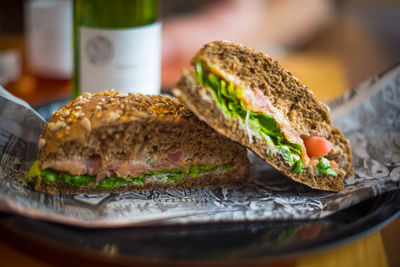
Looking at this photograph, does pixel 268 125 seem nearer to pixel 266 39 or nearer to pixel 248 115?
pixel 248 115

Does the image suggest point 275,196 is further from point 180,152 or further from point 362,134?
point 362,134

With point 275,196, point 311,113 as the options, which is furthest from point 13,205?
point 311,113

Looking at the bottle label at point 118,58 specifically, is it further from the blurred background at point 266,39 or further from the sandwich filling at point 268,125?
the sandwich filling at point 268,125

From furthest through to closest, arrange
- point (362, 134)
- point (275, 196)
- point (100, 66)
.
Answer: point (100, 66)
point (362, 134)
point (275, 196)

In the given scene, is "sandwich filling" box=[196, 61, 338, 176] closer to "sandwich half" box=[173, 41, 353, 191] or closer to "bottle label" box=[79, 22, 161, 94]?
"sandwich half" box=[173, 41, 353, 191]

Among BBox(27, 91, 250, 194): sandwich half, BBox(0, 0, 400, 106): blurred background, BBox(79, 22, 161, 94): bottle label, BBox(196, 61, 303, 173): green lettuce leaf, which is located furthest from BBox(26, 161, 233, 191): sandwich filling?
BBox(0, 0, 400, 106): blurred background

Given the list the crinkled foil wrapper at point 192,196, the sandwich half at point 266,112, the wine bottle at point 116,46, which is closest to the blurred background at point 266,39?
the wine bottle at point 116,46
